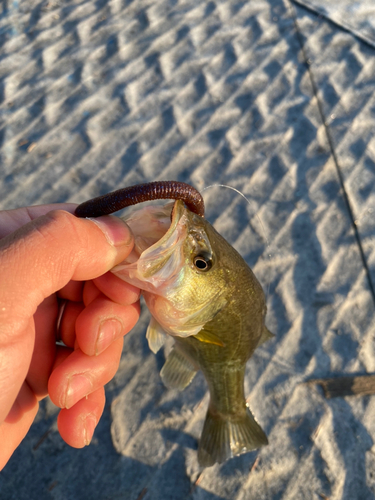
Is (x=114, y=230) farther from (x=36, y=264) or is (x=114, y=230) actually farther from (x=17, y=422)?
(x=17, y=422)

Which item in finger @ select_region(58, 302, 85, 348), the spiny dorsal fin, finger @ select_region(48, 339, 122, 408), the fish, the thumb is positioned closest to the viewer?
the thumb

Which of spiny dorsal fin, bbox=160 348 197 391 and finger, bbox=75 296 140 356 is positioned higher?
finger, bbox=75 296 140 356

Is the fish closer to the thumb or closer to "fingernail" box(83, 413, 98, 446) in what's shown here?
the thumb

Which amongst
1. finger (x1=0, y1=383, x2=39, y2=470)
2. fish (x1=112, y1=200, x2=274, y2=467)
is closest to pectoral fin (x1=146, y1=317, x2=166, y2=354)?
fish (x1=112, y1=200, x2=274, y2=467)

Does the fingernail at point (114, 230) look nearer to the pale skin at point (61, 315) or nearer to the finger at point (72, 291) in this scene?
the pale skin at point (61, 315)

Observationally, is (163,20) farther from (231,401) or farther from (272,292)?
(231,401)

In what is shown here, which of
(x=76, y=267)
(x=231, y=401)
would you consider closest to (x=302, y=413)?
(x=231, y=401)

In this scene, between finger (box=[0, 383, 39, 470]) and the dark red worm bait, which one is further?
finger (box=[0, 383, 39, 470])
